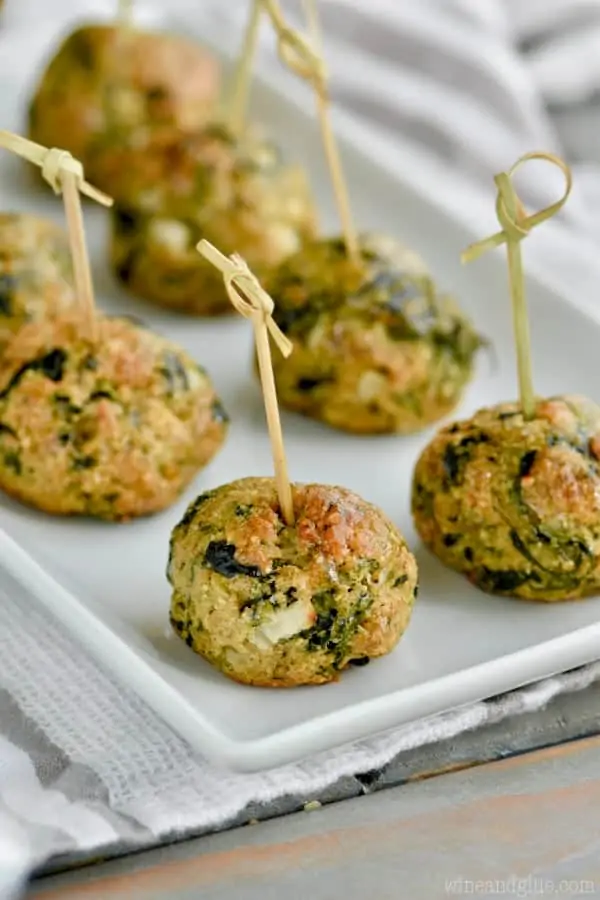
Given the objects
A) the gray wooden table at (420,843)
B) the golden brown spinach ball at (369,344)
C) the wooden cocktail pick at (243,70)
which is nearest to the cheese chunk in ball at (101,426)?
the golden brown spinach ball at (369,344)

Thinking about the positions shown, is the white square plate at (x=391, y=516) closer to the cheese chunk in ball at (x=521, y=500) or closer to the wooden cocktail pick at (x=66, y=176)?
the cheese chunk in ball at (x=521, y=500)

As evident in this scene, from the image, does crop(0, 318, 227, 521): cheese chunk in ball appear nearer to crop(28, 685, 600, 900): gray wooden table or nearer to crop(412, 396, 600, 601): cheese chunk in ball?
crop(412, 396, 600, 601): cheese chunk in ball

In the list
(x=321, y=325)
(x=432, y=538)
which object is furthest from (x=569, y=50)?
(x=432, y=538)

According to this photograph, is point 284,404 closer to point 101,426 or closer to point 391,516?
point 391,516

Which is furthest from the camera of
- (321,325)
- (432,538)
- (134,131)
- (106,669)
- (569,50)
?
(569,50)

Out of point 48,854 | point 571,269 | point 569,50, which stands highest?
point 569,50

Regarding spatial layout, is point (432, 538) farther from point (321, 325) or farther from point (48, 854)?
point (48, 854)

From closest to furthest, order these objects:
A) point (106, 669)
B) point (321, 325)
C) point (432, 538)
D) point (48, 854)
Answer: point (48, 854), point (106, 669), point (432, 538), point (321, 325)
